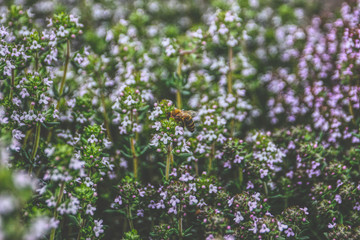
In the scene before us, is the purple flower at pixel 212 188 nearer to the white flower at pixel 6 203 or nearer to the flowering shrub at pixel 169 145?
the flowering shrub at pixel 169 145

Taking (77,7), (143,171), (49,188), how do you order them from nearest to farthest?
(49,188) → (143,171) → (77,7)

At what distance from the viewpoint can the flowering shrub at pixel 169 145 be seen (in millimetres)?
2943

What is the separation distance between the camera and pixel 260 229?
2797 millimetres

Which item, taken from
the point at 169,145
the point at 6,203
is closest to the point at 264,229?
the point at 169,145

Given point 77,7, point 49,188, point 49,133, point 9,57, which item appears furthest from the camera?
point 77,7

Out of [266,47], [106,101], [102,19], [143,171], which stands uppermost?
[102,19]

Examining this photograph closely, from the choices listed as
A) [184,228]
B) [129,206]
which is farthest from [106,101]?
[184,228]

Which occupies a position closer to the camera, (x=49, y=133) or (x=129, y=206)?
(x=129, y=206)

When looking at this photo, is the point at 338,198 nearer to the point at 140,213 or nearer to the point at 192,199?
the point at 192,199

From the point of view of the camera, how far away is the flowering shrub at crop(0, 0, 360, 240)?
2.94 metres

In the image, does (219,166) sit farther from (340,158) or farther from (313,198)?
(340,158)

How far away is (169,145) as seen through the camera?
3158mm

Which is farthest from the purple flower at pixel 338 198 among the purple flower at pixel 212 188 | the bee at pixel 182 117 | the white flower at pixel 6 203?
the white flower at pixel 6 203

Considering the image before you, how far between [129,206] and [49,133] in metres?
1.54
